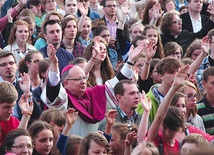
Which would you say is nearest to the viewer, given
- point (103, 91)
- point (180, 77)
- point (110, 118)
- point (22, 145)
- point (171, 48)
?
point (22, 145)

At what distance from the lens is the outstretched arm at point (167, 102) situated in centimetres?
717

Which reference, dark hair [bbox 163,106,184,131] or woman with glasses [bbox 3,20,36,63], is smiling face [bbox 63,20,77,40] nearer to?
woman with glasses [bbox 3,20,36,63]

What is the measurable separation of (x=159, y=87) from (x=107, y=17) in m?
4.61

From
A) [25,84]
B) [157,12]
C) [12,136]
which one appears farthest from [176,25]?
[12,136]

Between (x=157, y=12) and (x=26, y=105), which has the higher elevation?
(x=26, y=105)

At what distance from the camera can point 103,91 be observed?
8656mm

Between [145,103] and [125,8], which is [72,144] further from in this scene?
[125,8]

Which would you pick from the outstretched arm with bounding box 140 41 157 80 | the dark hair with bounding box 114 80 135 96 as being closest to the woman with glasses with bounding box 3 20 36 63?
the outstretched arm with bounding box 140 41 157 80

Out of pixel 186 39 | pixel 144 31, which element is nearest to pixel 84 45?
pixel 144 31

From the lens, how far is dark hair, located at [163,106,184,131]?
742cm

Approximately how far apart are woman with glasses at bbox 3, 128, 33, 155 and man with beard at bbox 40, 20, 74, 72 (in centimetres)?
372

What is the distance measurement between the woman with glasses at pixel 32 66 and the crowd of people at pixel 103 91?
0.04ft

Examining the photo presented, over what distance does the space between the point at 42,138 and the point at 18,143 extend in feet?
1.25

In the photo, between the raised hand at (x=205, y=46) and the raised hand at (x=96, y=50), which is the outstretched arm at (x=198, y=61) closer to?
the raised hand at (x=205, y=46)
